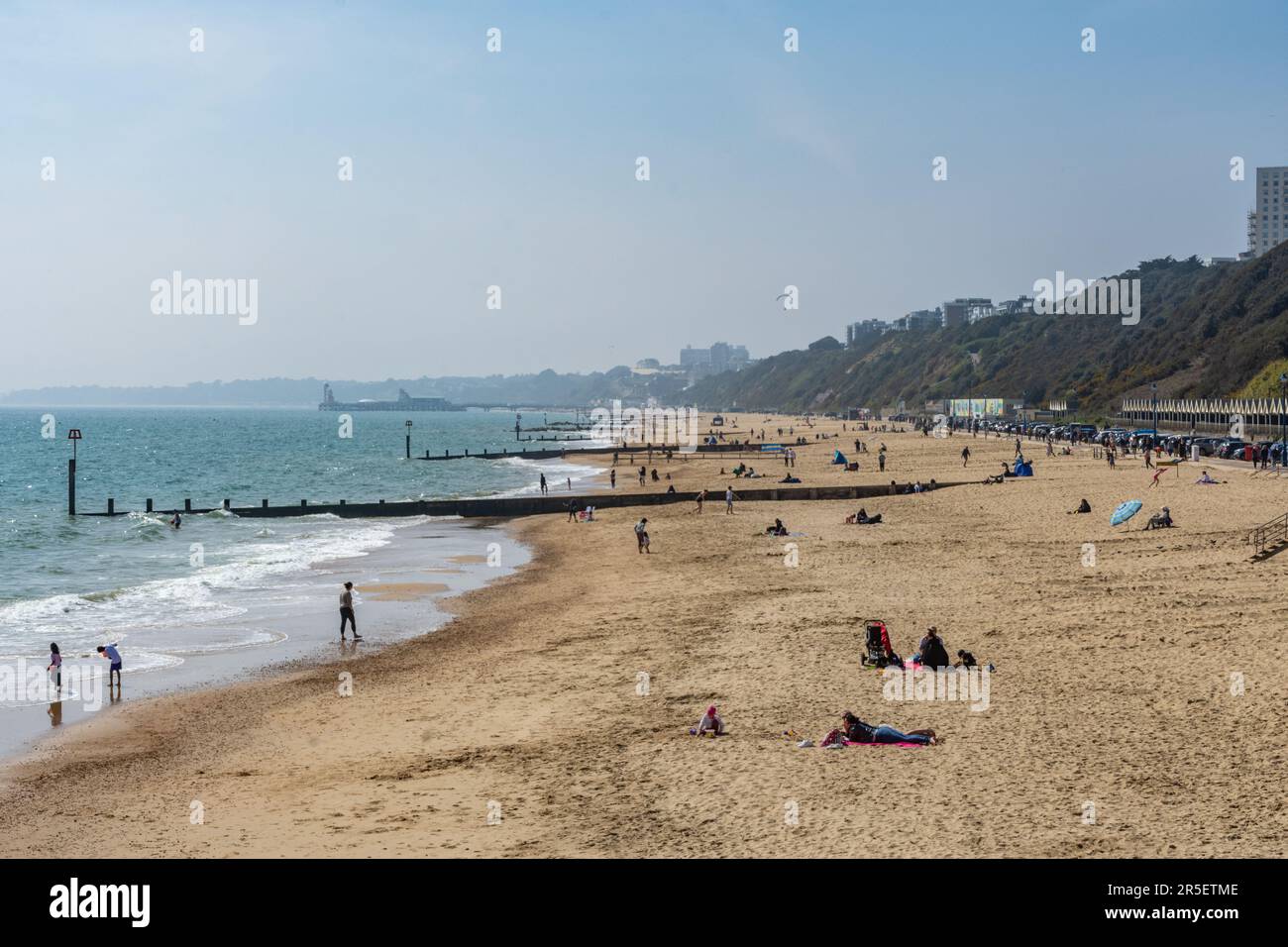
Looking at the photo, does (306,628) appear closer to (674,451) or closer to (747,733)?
(747,733)

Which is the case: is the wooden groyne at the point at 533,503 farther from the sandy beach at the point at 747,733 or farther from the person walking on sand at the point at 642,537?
the sandy beach at the point at 747,733

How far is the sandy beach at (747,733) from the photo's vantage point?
11102mm

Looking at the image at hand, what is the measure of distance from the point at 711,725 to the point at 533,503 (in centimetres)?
4017

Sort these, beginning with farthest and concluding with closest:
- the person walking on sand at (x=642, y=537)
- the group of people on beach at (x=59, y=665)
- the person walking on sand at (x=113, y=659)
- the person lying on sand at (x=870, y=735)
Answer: the person walking on sand at (x=642, y=537) → the person walking on sand at (x=113, y=659) → the group of people on beach at (x=59, y=665) → the person lying on sand at (x=870, y=735)

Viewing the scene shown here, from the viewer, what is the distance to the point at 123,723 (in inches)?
725

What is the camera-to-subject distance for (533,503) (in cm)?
5447

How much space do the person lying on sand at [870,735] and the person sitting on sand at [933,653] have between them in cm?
335

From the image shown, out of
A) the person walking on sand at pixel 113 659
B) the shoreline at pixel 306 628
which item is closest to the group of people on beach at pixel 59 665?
the person walking on sand at pixel 113 659

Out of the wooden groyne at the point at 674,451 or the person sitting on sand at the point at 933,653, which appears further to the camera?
the wooden groyne at the point at 674,451

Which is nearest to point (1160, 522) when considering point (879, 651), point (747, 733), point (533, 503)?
point (879, 651)

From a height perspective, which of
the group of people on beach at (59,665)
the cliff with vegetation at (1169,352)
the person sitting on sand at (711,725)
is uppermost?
the cliff with vegetation at (1169,352)
